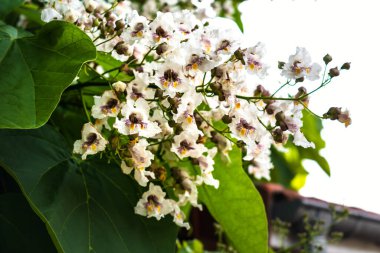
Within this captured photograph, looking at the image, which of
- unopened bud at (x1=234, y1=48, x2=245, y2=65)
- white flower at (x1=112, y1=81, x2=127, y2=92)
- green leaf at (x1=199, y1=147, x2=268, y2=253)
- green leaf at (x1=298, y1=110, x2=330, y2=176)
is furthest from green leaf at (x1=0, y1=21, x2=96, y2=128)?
green leaf at (x1=298, y1=110, x2=330, y2=176)

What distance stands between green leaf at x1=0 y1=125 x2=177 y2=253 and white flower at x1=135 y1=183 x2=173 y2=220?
23 millimetres

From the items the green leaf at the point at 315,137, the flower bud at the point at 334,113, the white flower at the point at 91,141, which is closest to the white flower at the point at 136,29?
the white flower at the point at 91,141

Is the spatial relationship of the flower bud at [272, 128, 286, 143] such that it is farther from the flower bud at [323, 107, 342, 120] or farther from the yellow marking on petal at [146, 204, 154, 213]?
the yellow marking on petal at [146, 204, 154, 213]

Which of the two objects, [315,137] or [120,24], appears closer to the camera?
[120,24]

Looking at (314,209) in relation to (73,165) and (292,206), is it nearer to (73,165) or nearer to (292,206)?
(292,206)

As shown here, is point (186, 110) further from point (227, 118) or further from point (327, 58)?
point (327, 58)

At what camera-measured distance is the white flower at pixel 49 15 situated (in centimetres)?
68

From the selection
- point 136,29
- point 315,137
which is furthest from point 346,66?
point 315,137

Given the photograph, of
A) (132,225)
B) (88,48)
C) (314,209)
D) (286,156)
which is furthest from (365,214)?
(88,48)

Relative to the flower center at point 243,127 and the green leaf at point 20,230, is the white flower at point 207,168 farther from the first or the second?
the green leaf at point 20,230

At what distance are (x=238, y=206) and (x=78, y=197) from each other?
225mm

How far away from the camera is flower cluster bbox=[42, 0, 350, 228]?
1.99 feet

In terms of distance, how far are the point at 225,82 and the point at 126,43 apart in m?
0.12

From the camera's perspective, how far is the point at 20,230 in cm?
66
